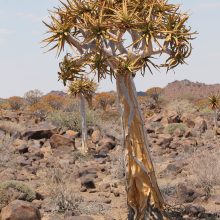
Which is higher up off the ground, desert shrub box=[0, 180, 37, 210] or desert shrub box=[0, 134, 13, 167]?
desert shrub box=[0, 134, 13, 167]

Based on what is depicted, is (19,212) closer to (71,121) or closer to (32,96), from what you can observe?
(71,121)

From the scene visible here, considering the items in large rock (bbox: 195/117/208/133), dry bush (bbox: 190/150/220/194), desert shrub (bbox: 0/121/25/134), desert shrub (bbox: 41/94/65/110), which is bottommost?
dry bush (bbox: 190/150/220/194)

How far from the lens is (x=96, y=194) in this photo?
13117mm

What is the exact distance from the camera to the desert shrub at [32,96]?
52344 millimetres

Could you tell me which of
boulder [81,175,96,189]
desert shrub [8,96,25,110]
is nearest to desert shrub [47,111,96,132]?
boulder [81,175,96,189]

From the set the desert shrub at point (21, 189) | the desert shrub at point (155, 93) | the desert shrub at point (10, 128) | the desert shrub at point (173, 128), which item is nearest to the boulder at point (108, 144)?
the desert shrub at point (10, 128)

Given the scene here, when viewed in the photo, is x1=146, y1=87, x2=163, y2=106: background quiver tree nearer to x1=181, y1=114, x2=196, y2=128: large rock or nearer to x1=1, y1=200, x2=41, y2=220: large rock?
x1=181, y1=114, x2=196, y2=128: large rock

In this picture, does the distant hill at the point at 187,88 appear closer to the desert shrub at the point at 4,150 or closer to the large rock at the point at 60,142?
the large rock at the point at 60,142

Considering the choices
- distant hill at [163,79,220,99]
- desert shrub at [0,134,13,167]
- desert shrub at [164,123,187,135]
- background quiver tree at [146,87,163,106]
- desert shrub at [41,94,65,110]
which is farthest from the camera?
distant hill at [163,79,220,99]

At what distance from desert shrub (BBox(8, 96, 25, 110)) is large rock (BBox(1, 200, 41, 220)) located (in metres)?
42.5

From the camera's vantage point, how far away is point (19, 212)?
882 centimetres

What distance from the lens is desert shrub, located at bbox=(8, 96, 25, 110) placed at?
50.8 m

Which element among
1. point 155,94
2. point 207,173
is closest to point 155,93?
point 155,94

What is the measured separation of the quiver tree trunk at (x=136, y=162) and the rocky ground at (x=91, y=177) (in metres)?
1.06
